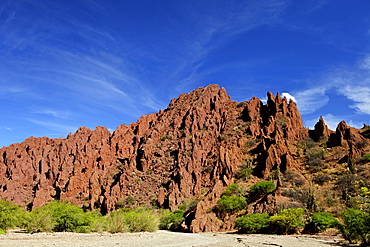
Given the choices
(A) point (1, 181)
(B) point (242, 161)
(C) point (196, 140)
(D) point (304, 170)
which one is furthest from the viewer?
(A) point (1, 181)

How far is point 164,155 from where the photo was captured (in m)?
81.0

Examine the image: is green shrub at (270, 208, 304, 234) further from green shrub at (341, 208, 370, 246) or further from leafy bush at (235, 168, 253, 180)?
leafy bush at (235, 168, 253, 180)

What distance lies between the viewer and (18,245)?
14.5 m

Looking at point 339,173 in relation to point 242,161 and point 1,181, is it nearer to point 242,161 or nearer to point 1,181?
point 242,161

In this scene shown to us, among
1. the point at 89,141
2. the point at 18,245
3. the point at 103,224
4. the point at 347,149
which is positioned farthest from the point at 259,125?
the point at 18,245

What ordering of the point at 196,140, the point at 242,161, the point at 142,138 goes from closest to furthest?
the point at 242,161 → the point at 196,140 → the point at 142,138

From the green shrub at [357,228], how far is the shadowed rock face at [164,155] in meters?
24.6

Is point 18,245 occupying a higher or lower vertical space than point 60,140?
lower

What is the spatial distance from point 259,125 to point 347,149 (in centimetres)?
2630

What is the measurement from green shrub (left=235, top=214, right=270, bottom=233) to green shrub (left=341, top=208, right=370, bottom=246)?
11382mm

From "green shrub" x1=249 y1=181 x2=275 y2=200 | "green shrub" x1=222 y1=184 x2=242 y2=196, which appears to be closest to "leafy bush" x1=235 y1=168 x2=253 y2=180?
"green shrub" x1=222 y1=184 x2=242 y2=196

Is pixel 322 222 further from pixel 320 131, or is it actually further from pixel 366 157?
pixel 320 131

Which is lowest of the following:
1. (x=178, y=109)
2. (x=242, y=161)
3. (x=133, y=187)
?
(x=133, y=187)

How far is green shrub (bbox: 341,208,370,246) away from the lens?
763 inches
